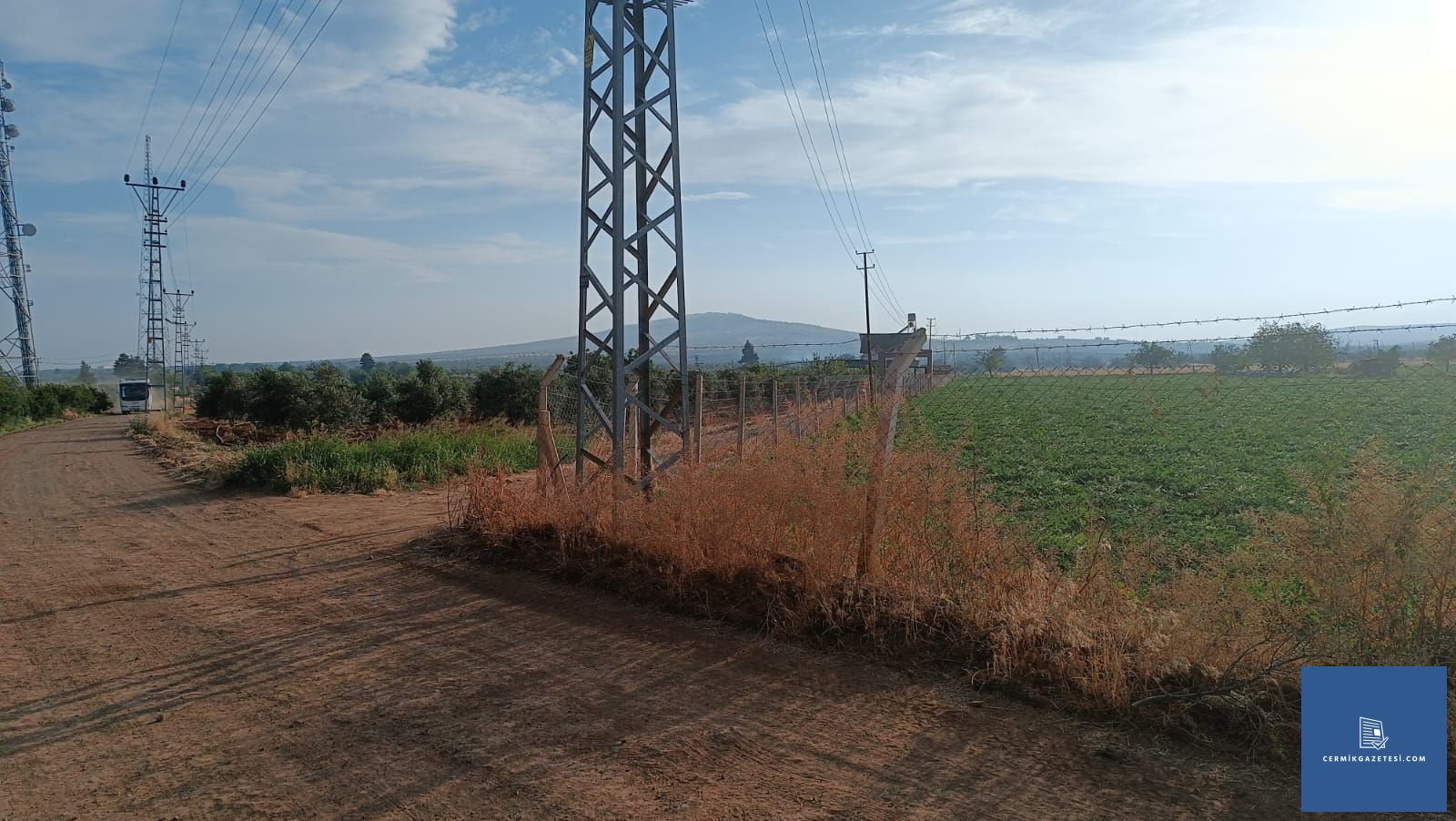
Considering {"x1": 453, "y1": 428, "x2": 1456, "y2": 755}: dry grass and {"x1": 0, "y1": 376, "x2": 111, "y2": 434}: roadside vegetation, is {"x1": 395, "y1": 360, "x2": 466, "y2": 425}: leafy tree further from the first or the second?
{"x1": 453, "y1": 428, "x2": 1456, "y2": 755}: dry grass

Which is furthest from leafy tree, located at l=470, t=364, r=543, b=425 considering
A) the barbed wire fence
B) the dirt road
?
the dirt road

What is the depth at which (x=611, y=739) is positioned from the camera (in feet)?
14.9

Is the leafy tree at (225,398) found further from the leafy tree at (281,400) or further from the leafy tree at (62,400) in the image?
the leafy tree at (62,400)

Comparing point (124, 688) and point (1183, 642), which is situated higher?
point (1183, 642)

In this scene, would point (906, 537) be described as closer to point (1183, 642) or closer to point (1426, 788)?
point (1183, 642)

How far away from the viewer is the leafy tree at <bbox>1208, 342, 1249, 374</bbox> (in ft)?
36.1

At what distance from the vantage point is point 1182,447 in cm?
1600

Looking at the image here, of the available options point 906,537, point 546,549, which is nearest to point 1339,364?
point 906,537

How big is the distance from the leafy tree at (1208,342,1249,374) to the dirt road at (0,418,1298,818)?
26.8 ft

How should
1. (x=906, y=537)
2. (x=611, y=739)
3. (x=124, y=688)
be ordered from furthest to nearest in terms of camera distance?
(x=906, y=537) → (x=124, y=688) → (x=611, y=739)

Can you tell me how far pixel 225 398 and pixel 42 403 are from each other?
15500 millimetres

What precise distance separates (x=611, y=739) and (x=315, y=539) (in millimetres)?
7165

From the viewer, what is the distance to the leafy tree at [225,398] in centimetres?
3709

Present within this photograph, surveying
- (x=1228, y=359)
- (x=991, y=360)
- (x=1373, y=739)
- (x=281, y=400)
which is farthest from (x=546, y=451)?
(x=281, y=400)
